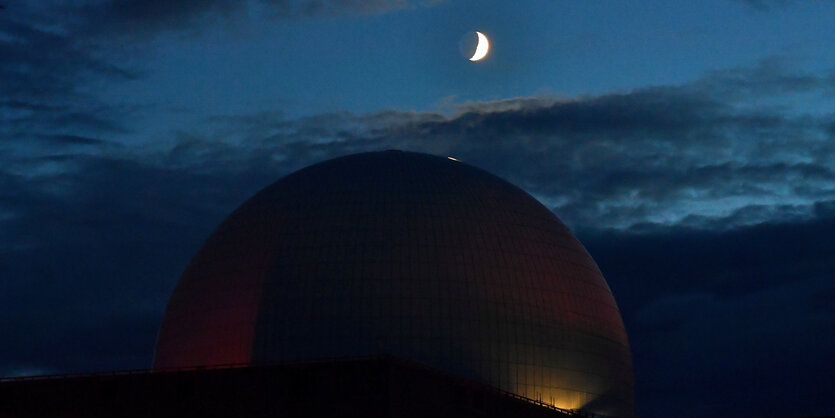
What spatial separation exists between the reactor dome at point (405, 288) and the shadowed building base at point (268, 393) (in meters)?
5.27

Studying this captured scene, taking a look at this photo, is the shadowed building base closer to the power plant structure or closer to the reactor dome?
the power plant structure

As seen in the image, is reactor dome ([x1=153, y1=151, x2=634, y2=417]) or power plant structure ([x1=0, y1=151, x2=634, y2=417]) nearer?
power plant structure ([x1=0, y1=151, x2=634, y2=417])

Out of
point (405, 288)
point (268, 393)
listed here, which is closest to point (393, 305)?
point (405, 288)

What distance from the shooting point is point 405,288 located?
7169cm

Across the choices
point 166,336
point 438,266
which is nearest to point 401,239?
point 438,266

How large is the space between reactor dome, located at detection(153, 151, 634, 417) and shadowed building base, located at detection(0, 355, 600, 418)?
17.3 feet

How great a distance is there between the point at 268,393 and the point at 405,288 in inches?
447

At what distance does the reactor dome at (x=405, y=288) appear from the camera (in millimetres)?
70812

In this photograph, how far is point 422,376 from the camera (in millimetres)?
63344

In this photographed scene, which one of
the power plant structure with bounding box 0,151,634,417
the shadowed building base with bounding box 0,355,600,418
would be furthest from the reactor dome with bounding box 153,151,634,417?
the shadowed building base with bounding box 0,355,600,418

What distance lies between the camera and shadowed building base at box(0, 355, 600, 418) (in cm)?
6197

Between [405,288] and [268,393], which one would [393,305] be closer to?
Result: [405,288]

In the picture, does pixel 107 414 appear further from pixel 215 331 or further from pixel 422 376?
pixel 422 376

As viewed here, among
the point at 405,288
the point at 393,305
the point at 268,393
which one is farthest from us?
the point at 405,288
